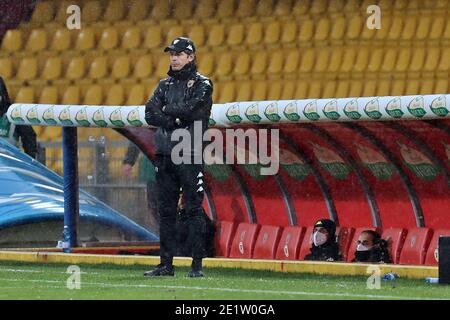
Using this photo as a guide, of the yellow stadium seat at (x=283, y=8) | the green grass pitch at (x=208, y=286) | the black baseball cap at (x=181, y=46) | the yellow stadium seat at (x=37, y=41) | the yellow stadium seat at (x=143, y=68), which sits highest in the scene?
the yellow stadium seat at (x=283, y=8)

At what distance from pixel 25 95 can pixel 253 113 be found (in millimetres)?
10829

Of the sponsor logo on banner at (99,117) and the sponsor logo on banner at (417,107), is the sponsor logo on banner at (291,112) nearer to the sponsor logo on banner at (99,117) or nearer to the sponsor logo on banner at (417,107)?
the sponsor logo on banner at (417,107)

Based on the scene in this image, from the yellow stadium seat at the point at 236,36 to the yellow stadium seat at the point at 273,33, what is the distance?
45cm

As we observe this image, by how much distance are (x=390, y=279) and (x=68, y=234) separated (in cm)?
456

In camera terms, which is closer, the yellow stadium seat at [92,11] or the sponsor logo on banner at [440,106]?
the sponsor logo on banner at [440,106]

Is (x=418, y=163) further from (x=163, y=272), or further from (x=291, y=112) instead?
(x=163, y=272)

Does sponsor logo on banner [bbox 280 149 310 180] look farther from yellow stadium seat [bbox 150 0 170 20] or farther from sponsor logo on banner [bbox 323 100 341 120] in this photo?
yellow stadium seat [bbox 150 0 170 20]

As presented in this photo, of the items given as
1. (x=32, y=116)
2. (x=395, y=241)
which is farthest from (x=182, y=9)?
(x=395, y=241)

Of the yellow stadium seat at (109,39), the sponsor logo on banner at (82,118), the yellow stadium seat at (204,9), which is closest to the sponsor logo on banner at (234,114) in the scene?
the sponsor logo on banner at (82,118)

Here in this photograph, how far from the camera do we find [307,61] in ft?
70.6

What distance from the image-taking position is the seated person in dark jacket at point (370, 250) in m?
13.7

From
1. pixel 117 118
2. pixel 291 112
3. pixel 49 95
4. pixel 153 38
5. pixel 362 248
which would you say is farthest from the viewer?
pixel 49 95

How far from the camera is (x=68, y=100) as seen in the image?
23609 mm
